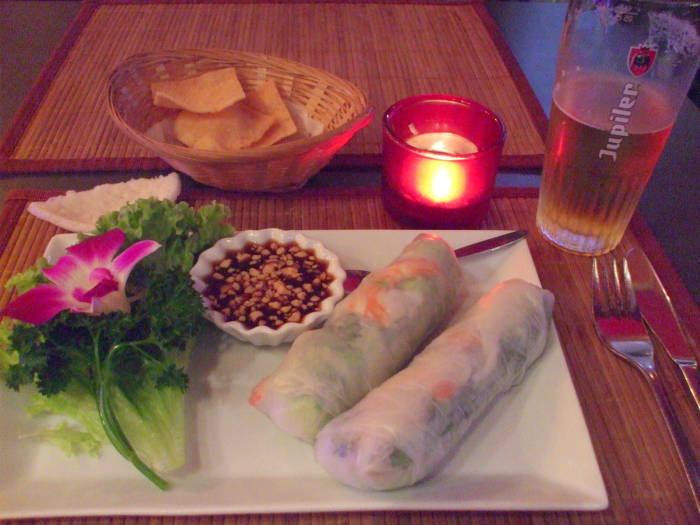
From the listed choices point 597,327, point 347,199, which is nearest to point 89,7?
point 347,199

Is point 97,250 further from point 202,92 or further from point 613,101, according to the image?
point 613,101

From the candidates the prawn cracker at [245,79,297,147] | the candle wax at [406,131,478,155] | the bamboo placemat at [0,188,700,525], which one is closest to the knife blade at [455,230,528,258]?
the bamboo placemat at [0,188,700,525]

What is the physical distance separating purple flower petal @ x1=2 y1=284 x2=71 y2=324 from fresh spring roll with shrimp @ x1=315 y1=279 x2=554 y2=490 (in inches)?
19.2

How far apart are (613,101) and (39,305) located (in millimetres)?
1110

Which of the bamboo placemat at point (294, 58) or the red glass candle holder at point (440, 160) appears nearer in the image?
the red glass candle holder at point (440, 160)

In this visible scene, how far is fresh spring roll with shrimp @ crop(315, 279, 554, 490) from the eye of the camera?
0.85 metres

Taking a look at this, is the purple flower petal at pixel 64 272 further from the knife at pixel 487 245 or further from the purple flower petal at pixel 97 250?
the knife at pixel 487 245

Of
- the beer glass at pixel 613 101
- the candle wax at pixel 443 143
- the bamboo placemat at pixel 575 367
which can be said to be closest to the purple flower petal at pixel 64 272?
the bamboo placemat at pixel 575 367

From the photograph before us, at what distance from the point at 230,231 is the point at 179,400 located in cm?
43

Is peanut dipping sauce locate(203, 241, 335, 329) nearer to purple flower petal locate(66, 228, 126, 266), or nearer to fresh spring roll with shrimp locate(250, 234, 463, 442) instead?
fresh spring roll with shrimp locate(250, 234, 463, 442)

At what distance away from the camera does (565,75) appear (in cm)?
121

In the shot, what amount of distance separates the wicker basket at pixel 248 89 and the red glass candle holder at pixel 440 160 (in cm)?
11

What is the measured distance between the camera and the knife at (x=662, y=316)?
1.09 metres

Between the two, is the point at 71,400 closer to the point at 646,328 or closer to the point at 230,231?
the point at 230,231
